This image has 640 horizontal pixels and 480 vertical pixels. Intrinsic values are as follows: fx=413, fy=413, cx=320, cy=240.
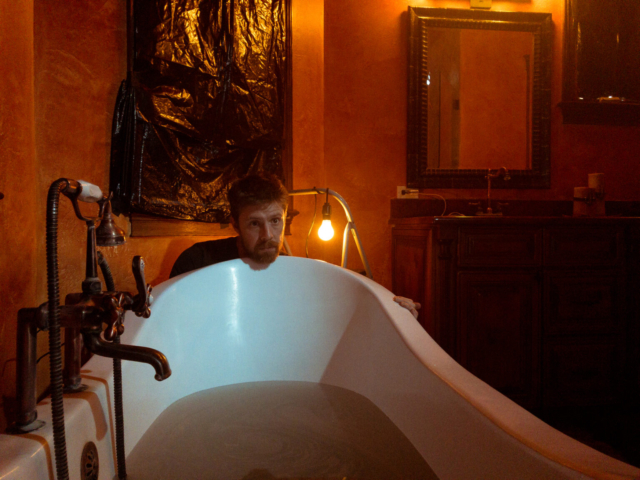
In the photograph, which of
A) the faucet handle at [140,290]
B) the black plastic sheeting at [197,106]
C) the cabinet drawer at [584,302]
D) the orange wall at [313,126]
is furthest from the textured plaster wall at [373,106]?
the faucet handle at [140,290]

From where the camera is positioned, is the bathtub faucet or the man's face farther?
the man's face

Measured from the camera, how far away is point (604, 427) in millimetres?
1587

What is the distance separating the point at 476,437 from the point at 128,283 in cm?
153

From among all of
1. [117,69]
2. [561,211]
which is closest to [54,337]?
[117,69]

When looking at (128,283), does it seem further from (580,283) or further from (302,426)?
(580,283)

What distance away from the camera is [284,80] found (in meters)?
1.99

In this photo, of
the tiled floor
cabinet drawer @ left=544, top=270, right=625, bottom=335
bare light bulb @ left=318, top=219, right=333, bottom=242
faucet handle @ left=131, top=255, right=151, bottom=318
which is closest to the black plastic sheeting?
bare light bulb @ left=318, top=219, right=333, bottom=242

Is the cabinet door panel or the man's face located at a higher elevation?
the man's face

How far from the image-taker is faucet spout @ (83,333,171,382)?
1.53 ft

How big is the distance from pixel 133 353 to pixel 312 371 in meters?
0.84

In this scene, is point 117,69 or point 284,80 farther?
point 284,80

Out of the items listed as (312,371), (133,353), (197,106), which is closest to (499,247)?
(312,371)

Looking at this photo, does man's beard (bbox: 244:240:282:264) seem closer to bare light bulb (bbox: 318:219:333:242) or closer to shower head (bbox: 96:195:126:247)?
bare light bulb (bbox: 318:219:333:242)

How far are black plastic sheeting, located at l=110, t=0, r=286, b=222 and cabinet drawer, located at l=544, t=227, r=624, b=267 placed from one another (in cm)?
124
